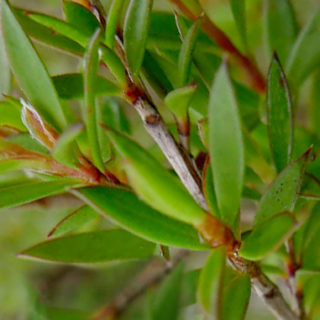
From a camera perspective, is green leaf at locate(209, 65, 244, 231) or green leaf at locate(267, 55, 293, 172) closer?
green leaf at locate(209, 65, 244, 231)

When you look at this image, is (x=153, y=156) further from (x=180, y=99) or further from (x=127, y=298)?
(x=127, y=298)

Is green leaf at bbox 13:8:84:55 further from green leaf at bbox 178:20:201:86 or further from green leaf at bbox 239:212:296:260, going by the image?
Answer: green leaf at bbox 239:212:296:260

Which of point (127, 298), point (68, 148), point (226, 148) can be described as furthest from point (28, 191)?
point (127, 298)

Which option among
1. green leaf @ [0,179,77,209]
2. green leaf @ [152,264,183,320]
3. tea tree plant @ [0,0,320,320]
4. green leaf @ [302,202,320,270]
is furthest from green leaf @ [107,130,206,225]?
green leaf @ [152,264,183,320]

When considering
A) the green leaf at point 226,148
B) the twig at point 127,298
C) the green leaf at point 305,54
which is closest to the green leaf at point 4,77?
the green leaf at point 226,148

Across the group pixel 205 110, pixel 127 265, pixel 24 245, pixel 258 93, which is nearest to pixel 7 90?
pixel 205 110

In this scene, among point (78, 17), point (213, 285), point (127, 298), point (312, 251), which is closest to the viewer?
point (213, 285)
